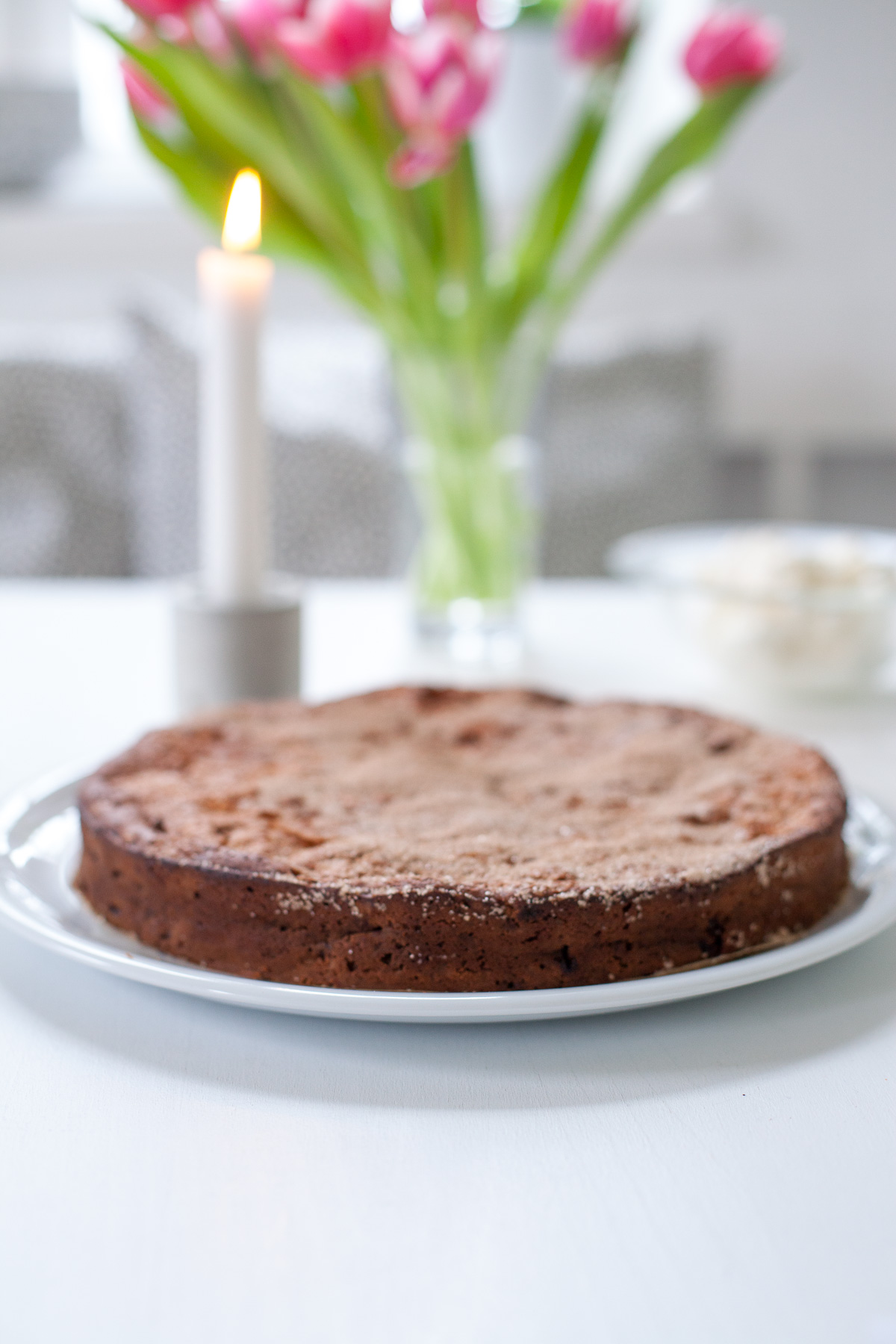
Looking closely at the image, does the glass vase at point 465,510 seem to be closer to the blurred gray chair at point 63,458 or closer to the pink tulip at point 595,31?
the pink tulip at point 595,31

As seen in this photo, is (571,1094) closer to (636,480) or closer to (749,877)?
(749,877)

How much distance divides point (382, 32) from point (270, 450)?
128 cm

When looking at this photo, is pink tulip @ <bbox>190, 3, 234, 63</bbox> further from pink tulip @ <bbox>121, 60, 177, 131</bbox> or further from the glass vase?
the glass vase

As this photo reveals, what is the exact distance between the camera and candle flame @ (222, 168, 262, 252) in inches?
30.3

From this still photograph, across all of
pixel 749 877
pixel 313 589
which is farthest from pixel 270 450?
pixel 749 877

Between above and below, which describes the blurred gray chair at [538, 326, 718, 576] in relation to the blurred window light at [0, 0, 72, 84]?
below

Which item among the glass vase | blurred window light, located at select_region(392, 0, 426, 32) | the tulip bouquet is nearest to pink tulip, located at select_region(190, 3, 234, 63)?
the tulip bouquet

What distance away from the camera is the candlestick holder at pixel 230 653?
791mm

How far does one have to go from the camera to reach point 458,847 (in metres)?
0.45

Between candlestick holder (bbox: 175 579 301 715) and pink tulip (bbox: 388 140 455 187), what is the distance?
1.04 ft

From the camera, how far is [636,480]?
2.29m

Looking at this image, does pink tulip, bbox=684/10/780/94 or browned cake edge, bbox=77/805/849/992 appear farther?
pink tulip, bbox=684/10/780/94

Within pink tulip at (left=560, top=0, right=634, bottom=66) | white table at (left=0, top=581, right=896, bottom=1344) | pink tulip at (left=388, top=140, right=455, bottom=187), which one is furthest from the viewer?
pink tulip at (left=560, top=0, right=634, bottom=66)

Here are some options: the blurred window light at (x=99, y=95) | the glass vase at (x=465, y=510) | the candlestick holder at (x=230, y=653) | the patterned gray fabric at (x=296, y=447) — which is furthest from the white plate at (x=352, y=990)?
the blurred window light at (x=99, y=95)
